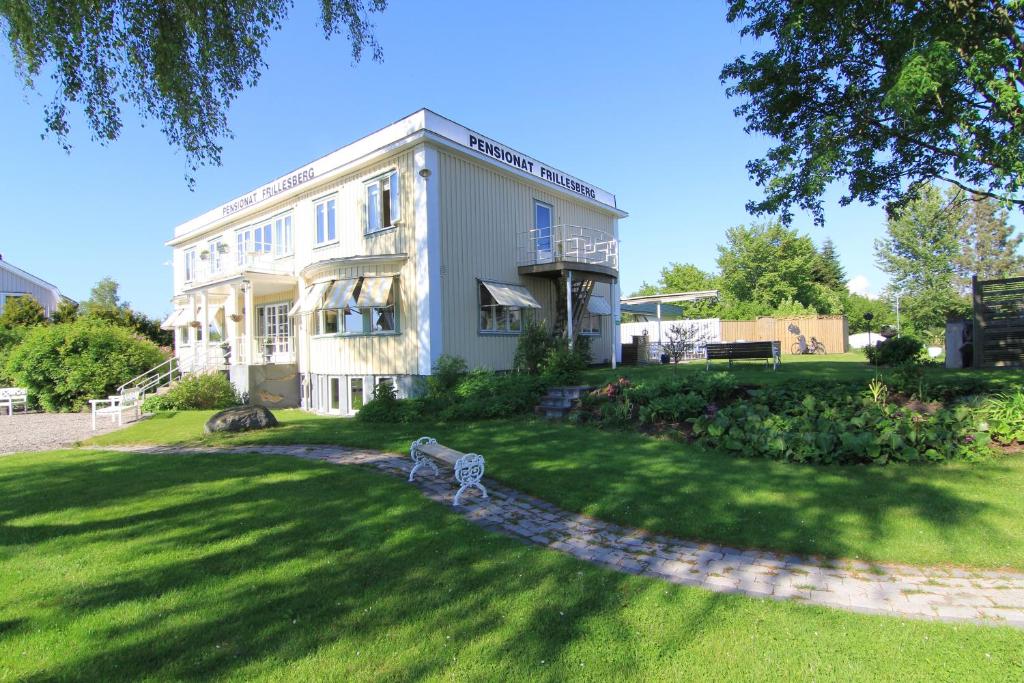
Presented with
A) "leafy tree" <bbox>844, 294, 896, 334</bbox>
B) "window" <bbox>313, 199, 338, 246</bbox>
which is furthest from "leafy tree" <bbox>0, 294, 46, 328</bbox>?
"leafy tree" <bbox>844, 294, 896, 334</bbox>

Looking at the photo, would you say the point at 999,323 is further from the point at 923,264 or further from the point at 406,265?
the point at 923,264

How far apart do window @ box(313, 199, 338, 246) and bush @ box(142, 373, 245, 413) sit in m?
5.75

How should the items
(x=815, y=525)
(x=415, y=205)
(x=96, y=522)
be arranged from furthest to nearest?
(x=415, y=205)
(x=96, y=522)
(x=815, y=525)

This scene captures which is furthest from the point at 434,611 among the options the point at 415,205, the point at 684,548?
the point at 415,205

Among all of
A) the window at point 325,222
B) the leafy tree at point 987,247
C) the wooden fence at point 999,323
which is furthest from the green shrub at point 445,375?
the leafy tree at point 987,247

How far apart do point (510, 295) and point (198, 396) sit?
34.9ft

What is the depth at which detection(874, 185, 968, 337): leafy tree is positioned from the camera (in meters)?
46.1

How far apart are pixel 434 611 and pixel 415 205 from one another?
12.9 m

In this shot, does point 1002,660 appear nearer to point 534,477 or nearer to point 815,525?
point 815,525

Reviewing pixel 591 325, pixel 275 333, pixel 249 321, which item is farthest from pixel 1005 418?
pixel 275 333

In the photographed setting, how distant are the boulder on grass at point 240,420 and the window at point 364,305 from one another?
4.05 meters

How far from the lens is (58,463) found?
9.15 meters

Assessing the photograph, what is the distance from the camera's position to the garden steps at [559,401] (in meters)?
12.0

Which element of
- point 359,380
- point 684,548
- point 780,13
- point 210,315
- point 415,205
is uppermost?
point 780,13
